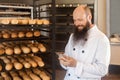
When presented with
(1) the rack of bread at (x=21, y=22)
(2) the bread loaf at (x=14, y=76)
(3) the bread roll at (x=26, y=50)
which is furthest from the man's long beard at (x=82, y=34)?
(2) the bread loaf at (x=14, y=76)

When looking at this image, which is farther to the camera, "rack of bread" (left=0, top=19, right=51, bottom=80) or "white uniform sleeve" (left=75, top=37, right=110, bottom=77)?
"rack of bread" (left=0, top=19, right=51, bottom=80)

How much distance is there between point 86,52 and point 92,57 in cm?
6

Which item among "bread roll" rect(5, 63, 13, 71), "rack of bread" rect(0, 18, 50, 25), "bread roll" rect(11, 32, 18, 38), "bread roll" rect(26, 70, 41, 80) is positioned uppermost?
"rack of bread" rect(0, 18, 50, 25)

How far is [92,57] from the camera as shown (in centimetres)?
176

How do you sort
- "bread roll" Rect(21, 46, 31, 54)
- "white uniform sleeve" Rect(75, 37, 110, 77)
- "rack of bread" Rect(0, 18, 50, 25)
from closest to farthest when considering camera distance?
1. "white uniform sleeve" Rect(75, 37, 110, 77)
2. "rack of bread" Rect(0, 18, 50, 25)
3. "bread roll" Rect(21, 46, 31, 54)

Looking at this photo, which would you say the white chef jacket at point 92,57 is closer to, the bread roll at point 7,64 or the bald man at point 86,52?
the bald man at point 86,52

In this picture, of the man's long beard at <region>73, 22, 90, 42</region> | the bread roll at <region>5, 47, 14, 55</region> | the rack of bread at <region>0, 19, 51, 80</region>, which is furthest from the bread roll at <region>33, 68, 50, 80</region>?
the man's long beard at <region>73, 22, 90, 42</region>

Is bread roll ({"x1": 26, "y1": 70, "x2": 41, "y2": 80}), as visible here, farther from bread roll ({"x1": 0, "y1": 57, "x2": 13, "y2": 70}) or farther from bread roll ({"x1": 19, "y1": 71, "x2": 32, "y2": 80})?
bread roll ({"x1": 0, "y1": 57, "x2": 13, "y2": 70})

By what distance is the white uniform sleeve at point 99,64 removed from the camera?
1.70 meters

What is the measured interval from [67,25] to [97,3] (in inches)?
30.4

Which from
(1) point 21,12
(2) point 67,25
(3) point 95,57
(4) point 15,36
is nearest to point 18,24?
(4) point 15,36

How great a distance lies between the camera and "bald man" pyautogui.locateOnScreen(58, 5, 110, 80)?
1701 mm

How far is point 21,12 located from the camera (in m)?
3.91

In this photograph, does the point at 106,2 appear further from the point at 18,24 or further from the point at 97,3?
the point at 18,24
